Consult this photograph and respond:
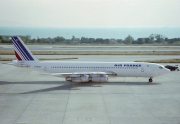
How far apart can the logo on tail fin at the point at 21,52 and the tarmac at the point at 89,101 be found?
372cm

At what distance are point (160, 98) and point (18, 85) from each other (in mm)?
20701

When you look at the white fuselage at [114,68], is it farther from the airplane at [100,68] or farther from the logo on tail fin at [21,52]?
the logo on tail fin at [21,52]

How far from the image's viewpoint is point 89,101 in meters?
32.1

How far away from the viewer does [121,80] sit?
46688 millimetres

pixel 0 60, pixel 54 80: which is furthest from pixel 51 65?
pixel 0 60

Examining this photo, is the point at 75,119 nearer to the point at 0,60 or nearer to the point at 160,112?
the point at 160,112

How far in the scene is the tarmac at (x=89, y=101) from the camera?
84.9 ft

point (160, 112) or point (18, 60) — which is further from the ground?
point (18, 60)

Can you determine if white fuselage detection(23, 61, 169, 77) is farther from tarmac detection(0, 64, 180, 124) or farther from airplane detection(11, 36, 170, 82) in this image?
tarmac detection(0, 64, 180, 124)

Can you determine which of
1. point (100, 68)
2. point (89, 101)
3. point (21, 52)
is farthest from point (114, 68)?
point (21, 52)

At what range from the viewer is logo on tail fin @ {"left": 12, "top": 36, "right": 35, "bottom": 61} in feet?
148

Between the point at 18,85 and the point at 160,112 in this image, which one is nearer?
the point at 160,112

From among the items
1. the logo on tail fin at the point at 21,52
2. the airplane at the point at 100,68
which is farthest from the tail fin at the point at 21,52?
the airplane at the point at 100,68

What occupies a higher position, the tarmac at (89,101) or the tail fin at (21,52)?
the tail fin at (21,52)
